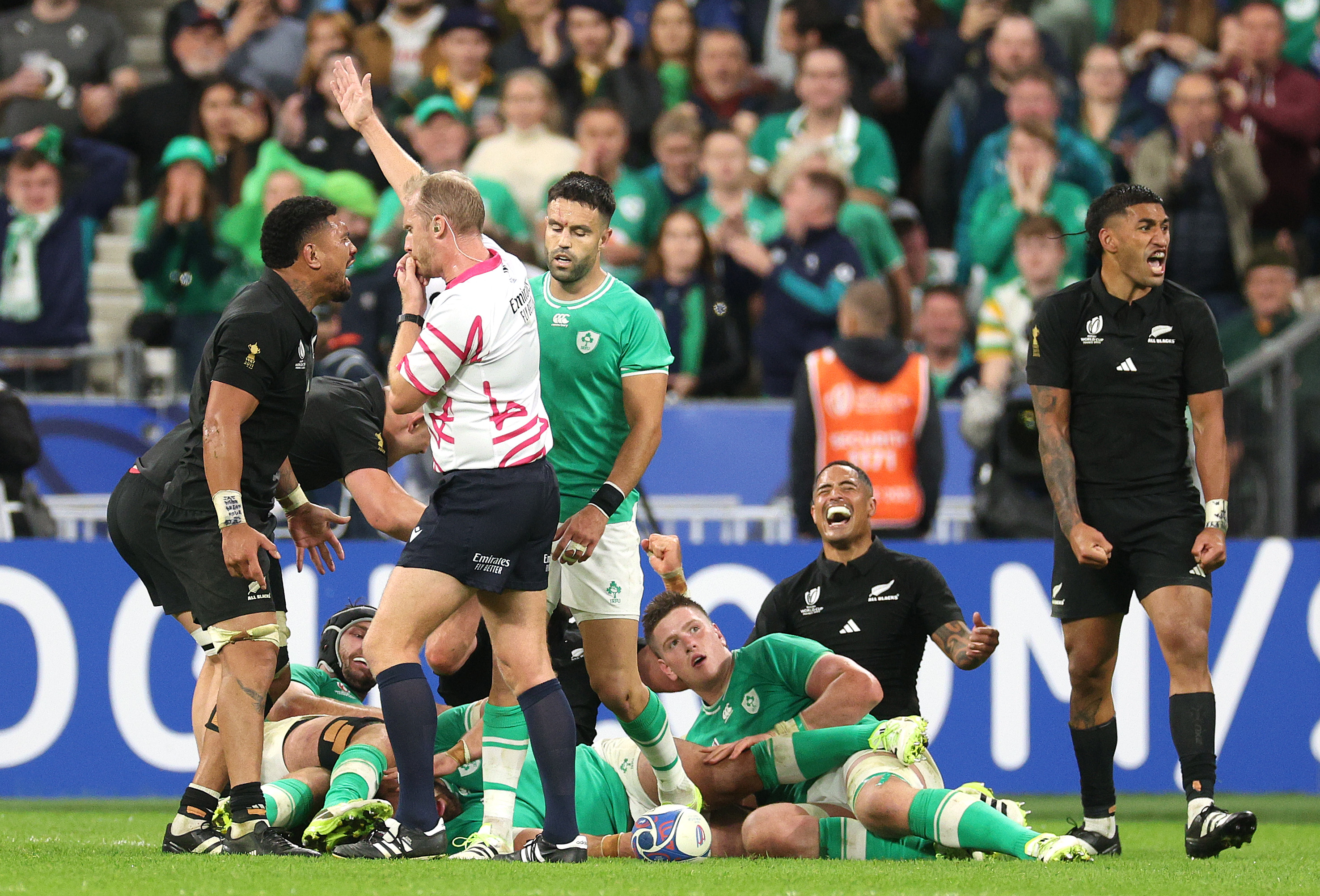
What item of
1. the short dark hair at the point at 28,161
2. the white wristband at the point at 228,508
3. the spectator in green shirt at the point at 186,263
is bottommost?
the white wristband at the point at 228,508

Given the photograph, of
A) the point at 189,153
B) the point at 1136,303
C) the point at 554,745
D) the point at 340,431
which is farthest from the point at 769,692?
the point at 189,153

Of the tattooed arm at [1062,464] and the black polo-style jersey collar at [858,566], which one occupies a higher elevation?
the tattooed arm at [1062,464]

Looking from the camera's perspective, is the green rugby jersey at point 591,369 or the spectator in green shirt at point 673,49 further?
the spectator in green shirt at point 673,49

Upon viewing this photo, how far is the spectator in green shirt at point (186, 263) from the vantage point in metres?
13.2

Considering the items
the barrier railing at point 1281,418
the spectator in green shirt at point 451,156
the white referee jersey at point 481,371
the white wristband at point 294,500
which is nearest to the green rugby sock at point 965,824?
the white referee jersey at point 481,371

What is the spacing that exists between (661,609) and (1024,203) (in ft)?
22.7

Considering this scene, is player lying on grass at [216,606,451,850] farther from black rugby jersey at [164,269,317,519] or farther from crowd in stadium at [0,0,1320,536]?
crowd in stadium at [0,0,1320,536]

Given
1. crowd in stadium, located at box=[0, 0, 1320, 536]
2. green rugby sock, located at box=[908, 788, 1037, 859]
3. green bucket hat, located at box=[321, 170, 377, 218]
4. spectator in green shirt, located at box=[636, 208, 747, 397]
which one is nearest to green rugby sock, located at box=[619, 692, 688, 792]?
green rugby sock, located at box=[908, 788, 1037, 859]

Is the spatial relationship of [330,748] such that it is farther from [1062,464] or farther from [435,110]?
[435,110]

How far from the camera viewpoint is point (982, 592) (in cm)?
1037

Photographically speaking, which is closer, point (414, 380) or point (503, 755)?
point (414, 380)

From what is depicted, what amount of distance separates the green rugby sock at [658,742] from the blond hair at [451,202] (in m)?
1.91

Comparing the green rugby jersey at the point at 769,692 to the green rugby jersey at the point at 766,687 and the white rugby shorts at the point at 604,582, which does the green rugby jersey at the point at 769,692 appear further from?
the white rugby shorts at the point at 604,582

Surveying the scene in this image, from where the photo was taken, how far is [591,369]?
6.92 meters
